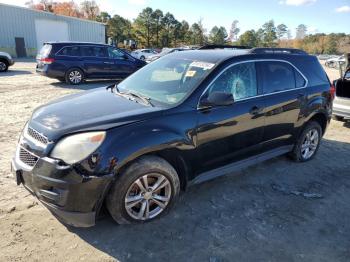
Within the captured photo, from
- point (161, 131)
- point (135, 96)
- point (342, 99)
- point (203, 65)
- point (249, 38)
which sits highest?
point (249, 38)

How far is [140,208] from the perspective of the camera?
321 cm

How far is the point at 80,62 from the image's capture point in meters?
12.3

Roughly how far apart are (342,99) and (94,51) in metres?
9.36

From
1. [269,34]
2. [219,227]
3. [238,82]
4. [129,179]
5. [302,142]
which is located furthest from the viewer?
[269,34]

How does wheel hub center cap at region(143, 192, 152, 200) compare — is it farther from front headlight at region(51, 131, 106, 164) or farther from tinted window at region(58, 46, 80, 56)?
tinted window at region(58, 46, 80, 56)

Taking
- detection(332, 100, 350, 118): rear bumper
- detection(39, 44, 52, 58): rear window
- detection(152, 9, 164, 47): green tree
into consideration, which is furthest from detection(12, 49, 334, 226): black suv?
detection(152, 9, 164, 47): green tree

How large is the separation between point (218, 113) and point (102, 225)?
175 centimetres

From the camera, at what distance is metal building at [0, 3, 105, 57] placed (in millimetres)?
32312

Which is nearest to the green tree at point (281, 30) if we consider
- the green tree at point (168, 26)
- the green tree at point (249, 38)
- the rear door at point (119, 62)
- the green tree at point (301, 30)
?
the green tree at point (301, 30)

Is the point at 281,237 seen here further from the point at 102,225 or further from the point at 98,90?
the point at 98,90

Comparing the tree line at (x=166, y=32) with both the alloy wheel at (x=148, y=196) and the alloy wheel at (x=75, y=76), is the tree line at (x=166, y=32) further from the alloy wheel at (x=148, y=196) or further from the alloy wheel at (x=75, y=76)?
the alloy wheel at (x=148, y=196)

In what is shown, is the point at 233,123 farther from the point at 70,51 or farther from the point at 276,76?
the point at 70,51

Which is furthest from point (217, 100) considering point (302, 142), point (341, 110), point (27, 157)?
point (341, 110)

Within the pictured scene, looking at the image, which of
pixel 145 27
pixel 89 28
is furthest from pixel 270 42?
pixel 89 28
